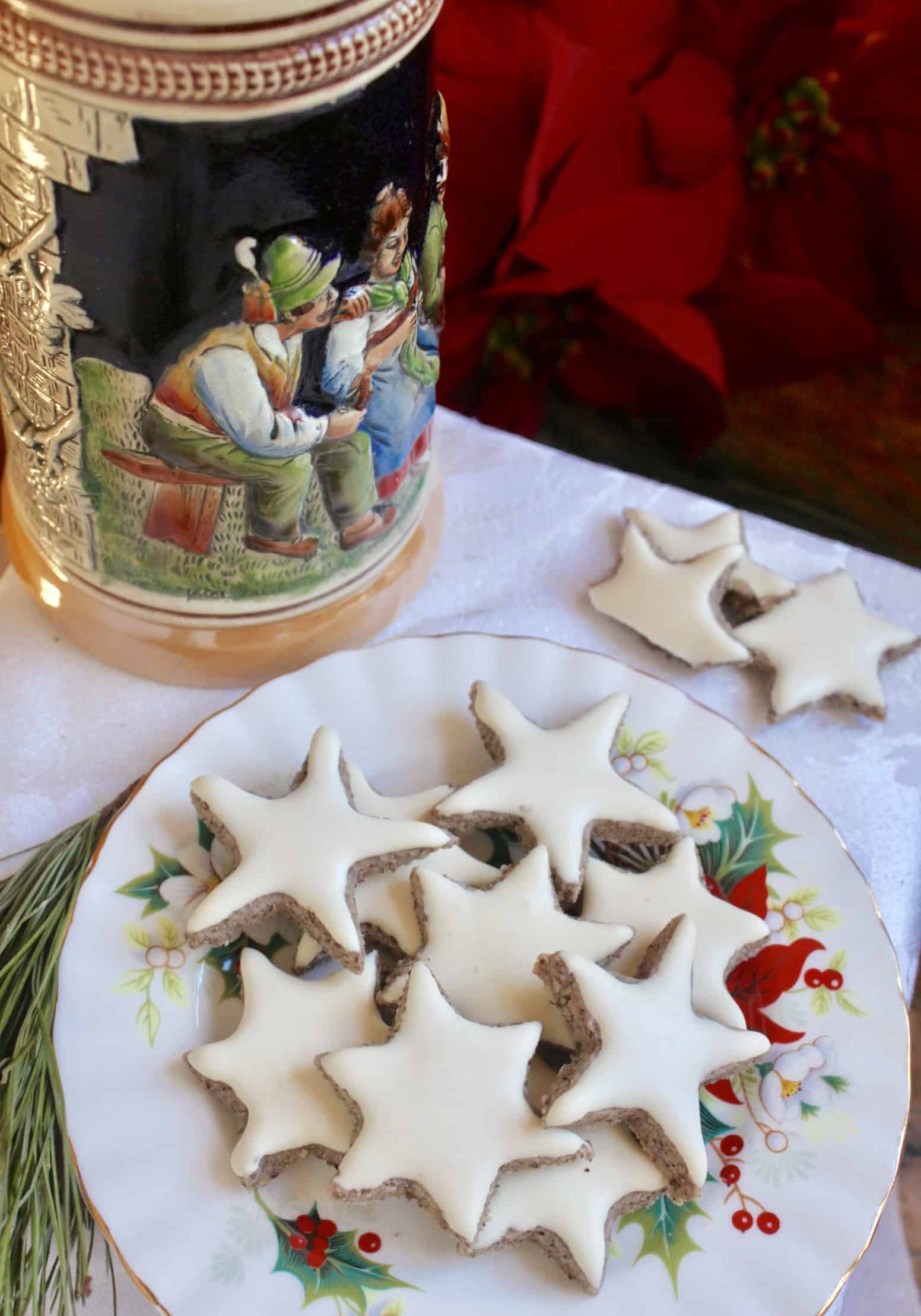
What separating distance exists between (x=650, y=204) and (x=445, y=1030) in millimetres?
504

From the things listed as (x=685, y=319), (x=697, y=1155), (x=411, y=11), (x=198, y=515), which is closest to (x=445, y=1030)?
(x=697, y=1155)

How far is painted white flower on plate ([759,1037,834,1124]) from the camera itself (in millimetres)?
507

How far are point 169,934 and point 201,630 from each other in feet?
0.46

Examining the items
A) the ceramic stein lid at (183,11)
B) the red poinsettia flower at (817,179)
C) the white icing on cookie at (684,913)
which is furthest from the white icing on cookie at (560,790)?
the red poinsettia flower at (817,179)

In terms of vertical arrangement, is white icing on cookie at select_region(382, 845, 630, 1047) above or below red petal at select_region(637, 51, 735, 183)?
below

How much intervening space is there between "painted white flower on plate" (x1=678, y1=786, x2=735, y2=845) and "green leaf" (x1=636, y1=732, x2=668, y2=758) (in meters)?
0.02

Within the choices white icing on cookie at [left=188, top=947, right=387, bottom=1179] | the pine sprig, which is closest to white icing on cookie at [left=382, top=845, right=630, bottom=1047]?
white icing on cookie at [left=188, top=947, right=387, bottom=1179]

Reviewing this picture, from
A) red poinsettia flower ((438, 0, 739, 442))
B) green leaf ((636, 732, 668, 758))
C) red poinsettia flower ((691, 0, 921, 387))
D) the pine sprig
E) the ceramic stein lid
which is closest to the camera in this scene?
the ceramic stein lid

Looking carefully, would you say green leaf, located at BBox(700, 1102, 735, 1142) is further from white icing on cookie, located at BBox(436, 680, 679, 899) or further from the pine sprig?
the pine sprig

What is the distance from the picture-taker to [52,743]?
2.00 ft

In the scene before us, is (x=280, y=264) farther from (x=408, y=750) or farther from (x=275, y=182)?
(x=408, y=750)

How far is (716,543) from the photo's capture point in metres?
0.68

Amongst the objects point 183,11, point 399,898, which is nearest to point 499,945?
point 399,898

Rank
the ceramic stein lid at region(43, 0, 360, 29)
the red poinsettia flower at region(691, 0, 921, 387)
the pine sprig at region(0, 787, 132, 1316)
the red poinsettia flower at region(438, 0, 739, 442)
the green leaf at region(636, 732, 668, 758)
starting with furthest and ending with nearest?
the red poinsettia flower at region(691, 0, 921, 387)
the red poinsettia flower at region(438, 0, 739, 442)
the green leaf at region(636, 732, 668, 758)
the pine sprig at region(0, 787, 132, 1316)
the ceramic stein lid at region(43, 0, 360, 29)
